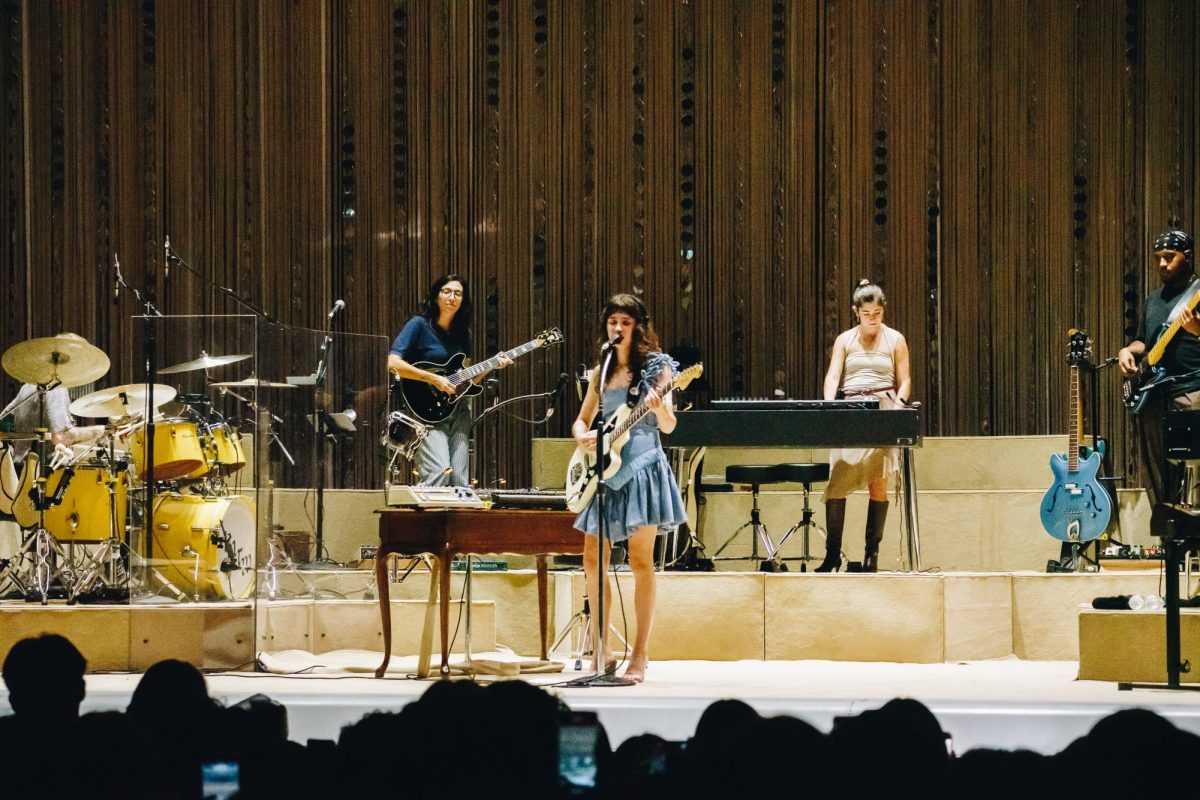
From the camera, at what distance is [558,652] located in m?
7.16

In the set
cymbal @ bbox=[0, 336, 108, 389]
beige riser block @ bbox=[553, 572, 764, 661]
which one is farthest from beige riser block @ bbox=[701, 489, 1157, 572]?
cymbal @ bbox=[0, 336, 108, 389]

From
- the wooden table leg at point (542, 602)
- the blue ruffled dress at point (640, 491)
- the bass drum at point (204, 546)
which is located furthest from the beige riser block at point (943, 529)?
the bass drum at point (204, 546)

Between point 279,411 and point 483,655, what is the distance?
1671mm

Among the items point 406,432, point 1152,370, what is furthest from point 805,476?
point 406,432

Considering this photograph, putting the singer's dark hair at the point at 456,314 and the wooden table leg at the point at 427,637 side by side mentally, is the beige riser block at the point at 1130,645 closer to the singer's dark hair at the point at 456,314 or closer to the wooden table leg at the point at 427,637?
the wooden table leg at the point at 427,637

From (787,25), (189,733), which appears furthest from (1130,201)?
(189,733)

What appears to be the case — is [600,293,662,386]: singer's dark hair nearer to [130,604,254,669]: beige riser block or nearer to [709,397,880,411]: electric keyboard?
[709,397,880,411]: electric keyboard

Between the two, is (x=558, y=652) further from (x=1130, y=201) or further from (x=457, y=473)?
(x=1130, y=201)

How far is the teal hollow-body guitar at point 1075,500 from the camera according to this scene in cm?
748

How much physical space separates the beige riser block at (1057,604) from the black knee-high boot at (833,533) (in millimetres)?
914

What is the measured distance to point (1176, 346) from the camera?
301 inches

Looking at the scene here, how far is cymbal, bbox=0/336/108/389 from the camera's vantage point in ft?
25.3

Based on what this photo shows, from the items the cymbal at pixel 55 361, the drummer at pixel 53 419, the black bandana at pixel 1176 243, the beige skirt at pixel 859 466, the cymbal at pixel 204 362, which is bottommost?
the beige skirt at pixel 859 466

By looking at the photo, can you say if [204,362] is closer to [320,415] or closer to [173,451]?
[173,451]
